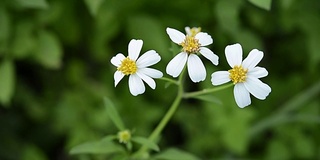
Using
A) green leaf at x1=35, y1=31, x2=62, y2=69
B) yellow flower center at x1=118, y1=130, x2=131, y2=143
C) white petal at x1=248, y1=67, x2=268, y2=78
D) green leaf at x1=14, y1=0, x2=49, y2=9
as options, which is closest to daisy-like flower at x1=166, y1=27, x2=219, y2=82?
white petal at x1=248, y1=67, x2=268, y2=78

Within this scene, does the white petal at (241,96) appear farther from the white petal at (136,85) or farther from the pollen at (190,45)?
the white petal at (136,85)

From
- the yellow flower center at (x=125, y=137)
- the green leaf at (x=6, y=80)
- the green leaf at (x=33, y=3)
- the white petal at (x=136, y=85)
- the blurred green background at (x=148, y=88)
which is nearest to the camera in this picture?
the white petal at (x=136, y=85)

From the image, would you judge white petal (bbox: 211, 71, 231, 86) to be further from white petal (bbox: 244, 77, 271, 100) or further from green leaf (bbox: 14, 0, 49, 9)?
green leaf (bbox: 14, 0, 49, 9)

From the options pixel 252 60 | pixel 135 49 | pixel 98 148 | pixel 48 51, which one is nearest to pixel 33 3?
pixel 48 51

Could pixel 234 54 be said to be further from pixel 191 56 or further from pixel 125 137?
pixel 125 137

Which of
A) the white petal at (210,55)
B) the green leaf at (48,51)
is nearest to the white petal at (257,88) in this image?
the white petal at (210,55)

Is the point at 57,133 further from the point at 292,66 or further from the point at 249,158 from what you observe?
the point at 292,66

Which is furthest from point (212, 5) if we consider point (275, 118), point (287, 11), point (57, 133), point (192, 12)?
point (57, 133)
